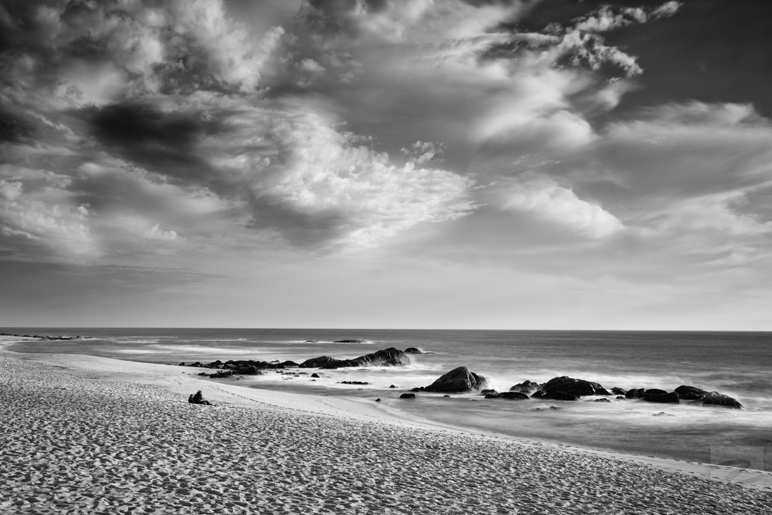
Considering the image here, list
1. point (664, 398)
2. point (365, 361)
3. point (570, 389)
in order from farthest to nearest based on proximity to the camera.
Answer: point (365, 361) → point (570, 389) → point (664, 398)

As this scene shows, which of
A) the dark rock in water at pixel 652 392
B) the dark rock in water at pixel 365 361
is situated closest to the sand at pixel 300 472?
the dark rock in water at pixel 652 392

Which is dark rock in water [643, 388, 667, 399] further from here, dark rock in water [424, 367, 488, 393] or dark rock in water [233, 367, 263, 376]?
dark rock in water [233, 367, 263, 376]

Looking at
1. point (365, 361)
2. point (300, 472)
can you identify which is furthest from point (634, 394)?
point (300, 472)

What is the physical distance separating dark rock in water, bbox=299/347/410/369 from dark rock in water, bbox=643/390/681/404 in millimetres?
35562

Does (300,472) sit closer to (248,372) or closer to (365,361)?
(248,372)

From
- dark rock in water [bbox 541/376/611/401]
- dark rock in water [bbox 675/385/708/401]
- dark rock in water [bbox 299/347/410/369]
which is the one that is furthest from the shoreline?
dark rock in water [bbox 299/347/410/369]

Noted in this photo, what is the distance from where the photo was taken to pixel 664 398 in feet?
125

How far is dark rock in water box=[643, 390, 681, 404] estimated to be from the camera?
37.5 metres

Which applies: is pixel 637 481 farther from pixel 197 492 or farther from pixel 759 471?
pixel 197 492

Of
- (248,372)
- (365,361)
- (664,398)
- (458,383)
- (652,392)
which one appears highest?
(458,383)

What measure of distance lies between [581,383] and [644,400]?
4.95m

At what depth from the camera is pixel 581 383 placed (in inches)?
1624

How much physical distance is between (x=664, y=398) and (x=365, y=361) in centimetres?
3802

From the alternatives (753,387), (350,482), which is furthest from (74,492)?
(753,387)
